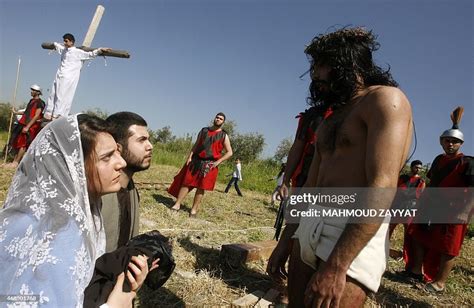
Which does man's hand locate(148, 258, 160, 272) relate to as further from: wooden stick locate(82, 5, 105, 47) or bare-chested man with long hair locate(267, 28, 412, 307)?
wooden stick locate(82, 5, 105, 47)

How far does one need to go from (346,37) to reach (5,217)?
1.81 m

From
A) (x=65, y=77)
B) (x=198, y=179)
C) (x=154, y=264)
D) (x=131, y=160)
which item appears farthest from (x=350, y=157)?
(x=65, y=77)

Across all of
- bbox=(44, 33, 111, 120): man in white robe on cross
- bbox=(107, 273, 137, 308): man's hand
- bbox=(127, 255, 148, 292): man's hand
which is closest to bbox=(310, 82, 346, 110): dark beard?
bbox=(127, 255, 148, 292): man's hand

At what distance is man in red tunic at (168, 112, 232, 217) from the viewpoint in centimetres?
620

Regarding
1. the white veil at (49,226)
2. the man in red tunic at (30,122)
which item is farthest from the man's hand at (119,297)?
the man in red tunic at (30,122)

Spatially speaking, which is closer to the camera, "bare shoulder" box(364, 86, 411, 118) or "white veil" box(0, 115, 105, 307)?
"white veil" box(0, 115, 105, 307)

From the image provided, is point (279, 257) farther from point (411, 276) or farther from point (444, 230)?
point (411, 276)

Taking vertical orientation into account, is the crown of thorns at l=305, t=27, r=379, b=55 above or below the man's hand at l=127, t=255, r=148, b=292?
above

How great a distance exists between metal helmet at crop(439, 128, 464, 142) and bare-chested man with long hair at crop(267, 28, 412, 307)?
2.96 m

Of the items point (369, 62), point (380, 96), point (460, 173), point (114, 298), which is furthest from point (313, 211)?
point (460, 173)

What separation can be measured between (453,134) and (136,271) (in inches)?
163

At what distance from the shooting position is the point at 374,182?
1.38m

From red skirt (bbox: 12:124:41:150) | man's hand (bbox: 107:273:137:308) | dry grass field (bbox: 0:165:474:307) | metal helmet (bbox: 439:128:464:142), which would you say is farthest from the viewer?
red skirt (bbox: 12:124:41:150)

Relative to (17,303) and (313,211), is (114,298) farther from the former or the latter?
(313,211)
